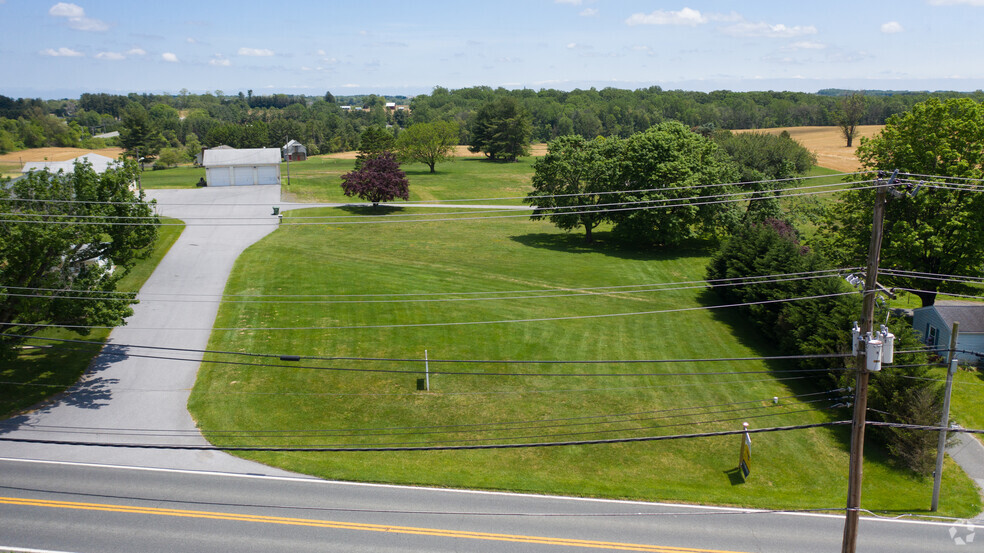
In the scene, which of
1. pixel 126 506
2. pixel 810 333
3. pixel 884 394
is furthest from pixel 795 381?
pixel 126 506

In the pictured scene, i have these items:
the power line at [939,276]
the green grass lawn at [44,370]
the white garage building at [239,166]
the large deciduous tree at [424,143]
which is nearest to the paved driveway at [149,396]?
the green grass lawn at [44,370]

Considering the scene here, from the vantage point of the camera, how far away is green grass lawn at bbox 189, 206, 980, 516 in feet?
72.6

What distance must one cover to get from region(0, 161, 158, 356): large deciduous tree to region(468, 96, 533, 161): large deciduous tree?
331ft

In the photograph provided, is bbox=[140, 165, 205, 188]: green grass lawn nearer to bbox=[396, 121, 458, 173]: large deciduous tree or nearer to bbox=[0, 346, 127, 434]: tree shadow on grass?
bbox=[396, 121, 458, 173]: large deciduous tree

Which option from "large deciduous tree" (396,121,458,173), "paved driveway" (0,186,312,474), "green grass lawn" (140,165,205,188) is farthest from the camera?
"large deciduous tree" (396,121,458,173)

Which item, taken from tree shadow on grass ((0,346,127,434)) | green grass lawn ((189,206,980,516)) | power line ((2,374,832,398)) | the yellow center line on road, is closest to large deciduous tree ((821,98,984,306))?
green grass lawn ((189,206,980,516))

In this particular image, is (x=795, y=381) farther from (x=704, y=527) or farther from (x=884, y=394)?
(x=704, y=527)

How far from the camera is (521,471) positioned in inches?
897

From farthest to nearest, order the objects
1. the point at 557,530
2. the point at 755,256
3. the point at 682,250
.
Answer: the point at 682,250 → the point at 755,256 → the point at 557,530

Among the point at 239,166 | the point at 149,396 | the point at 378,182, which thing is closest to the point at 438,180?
the point at 239,166

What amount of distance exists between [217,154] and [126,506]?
70003mm

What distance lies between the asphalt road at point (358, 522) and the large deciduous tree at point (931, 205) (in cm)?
1918

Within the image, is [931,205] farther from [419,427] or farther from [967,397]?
[419,427]

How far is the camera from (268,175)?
82438 mm
